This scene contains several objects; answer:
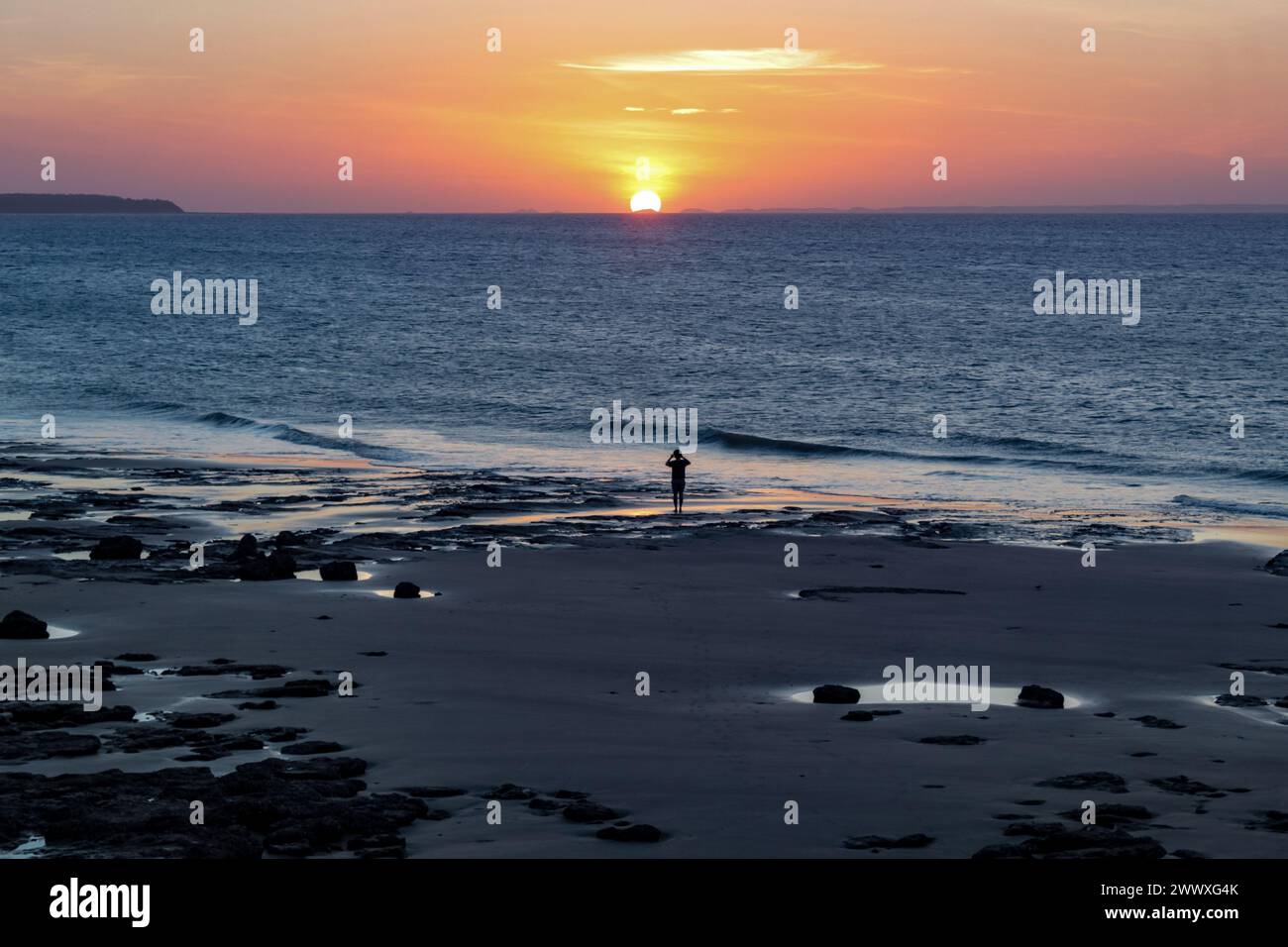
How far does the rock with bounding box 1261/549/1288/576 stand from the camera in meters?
26.1

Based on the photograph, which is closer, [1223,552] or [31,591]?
[31,591]

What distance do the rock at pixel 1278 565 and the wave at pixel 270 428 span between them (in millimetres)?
25856

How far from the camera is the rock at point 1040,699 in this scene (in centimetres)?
1702

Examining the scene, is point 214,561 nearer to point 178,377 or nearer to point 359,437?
point 359,437

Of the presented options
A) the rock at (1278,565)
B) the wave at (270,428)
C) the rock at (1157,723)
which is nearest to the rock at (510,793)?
the rock at (1157,723)

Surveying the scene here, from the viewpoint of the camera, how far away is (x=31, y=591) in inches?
877

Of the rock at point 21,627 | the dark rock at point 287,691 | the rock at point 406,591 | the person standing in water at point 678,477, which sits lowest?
the dark rock at point 287,691

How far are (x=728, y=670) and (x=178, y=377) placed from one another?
5372 cm

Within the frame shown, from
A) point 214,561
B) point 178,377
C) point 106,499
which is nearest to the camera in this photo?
point 214,561

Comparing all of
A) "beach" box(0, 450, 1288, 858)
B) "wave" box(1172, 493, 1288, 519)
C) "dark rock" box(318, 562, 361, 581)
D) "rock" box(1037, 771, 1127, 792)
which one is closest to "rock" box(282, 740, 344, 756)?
"beach" box(0, 450, 1288, 858)

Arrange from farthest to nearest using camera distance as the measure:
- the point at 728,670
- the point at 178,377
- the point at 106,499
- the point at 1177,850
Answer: the point at 178,377, the point at 106,499, the point at 728,670, the point at 1177,850

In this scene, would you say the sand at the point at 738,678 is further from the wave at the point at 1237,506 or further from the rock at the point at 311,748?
the wave at the point at 1237,506
